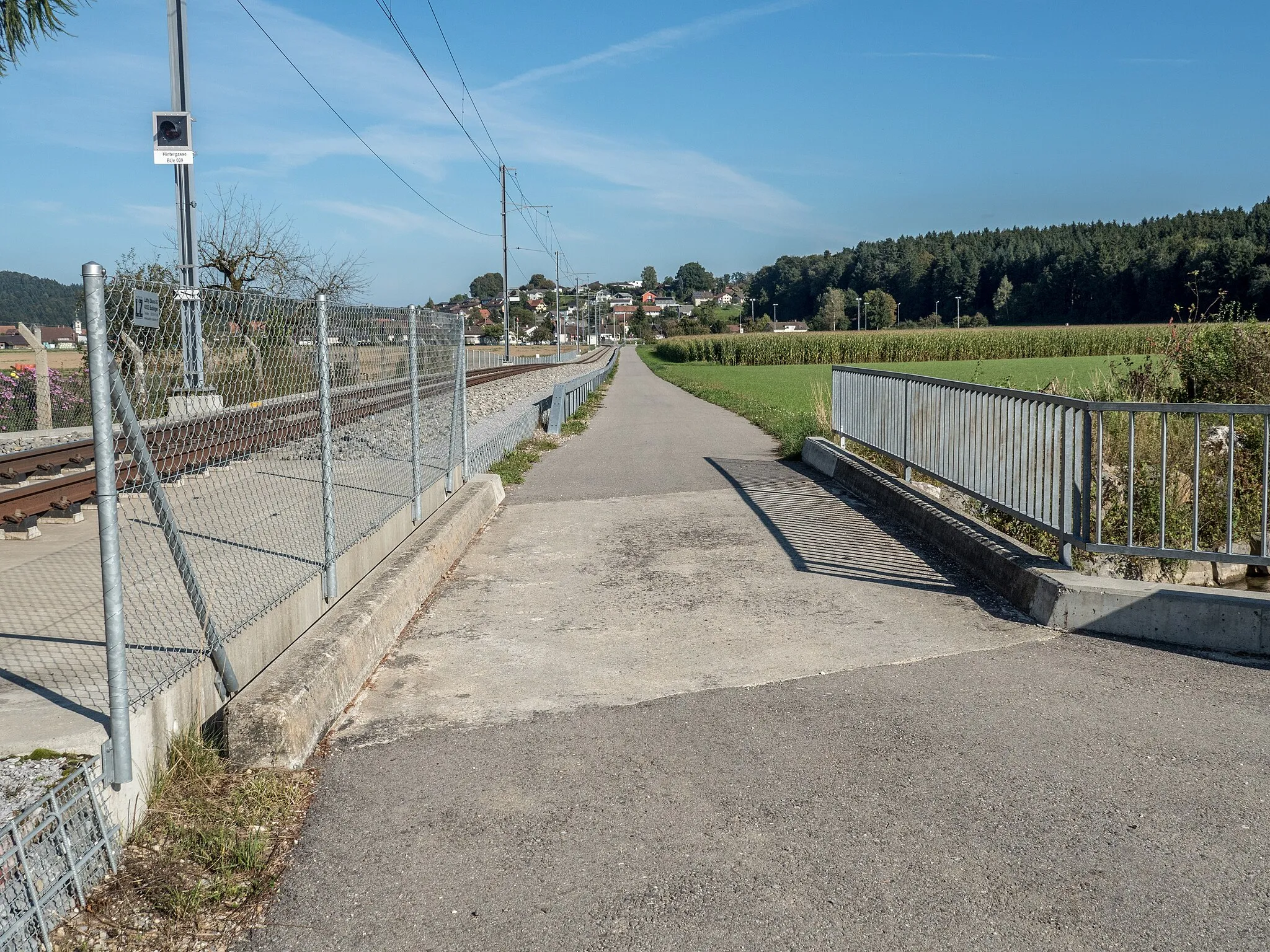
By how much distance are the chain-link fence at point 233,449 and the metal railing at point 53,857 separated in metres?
0.28

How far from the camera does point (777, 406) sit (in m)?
29.6

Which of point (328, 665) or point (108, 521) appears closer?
point (108, 521)

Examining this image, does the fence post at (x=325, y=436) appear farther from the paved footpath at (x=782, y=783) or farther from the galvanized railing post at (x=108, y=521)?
the galvanized railing post at (x=108, y=521)

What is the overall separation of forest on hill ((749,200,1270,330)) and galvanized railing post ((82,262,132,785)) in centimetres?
6652

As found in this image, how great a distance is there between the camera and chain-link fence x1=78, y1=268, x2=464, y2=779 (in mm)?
3785

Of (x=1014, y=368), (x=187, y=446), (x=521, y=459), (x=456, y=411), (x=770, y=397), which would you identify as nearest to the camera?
(x=187, y=446)

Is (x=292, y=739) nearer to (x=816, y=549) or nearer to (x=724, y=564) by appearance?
(x=724, y=564)

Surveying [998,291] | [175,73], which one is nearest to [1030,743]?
[175,73]

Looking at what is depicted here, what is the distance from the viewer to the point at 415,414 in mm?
8523

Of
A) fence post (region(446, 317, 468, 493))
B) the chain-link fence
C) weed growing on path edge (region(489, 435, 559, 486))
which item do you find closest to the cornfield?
weed growing on path edge (region(489, 435, 559, 486))

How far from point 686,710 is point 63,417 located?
16.2 metres

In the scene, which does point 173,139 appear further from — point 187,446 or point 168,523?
point 168,523

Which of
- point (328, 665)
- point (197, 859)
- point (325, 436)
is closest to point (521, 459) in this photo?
point (325, 436)

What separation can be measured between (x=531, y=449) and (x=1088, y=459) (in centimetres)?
1207
